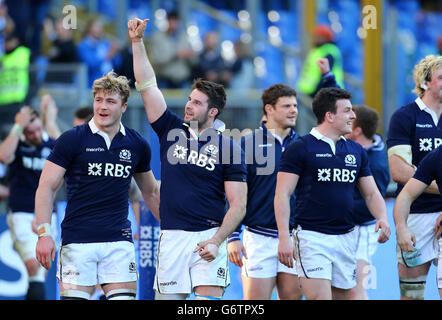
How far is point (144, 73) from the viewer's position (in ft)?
23.9

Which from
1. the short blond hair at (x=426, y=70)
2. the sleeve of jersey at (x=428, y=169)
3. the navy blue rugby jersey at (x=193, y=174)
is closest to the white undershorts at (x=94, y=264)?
the navy blue rugby jersey at (x=193, y=174)

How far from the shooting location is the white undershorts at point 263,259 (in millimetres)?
8305

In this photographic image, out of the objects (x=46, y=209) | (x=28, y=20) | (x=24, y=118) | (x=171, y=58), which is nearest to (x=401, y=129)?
(x=46, y=209)

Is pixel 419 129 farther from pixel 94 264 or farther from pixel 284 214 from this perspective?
pixel 94 264

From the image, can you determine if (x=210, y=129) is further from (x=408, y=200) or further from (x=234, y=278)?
(x=234, y=278)

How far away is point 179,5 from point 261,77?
9.73 feet

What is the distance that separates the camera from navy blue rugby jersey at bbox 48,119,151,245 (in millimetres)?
7066

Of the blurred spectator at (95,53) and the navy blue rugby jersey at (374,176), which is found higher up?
the blurred spectator at (95,53)

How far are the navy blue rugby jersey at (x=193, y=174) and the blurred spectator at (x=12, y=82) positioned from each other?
6.24 m

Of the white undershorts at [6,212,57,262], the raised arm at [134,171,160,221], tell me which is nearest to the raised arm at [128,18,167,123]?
the raised arm at [134,171,160,221]

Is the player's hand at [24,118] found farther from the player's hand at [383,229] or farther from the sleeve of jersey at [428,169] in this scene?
the sleeve of jersey at [428,169]

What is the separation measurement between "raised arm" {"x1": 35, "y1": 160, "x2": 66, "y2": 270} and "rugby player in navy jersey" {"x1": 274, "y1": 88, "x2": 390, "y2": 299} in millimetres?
1882

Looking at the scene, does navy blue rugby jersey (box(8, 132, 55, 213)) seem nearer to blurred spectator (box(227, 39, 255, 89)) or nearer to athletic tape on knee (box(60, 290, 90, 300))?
athletic tape on knee (box(60, 290, 90, 300))

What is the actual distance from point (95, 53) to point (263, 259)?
8096mm
